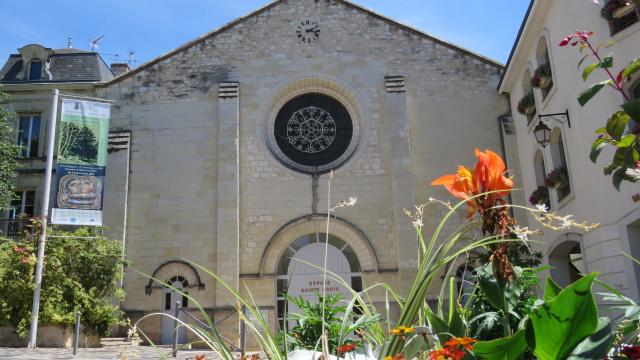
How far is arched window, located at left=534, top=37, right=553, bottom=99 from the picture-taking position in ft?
37.7

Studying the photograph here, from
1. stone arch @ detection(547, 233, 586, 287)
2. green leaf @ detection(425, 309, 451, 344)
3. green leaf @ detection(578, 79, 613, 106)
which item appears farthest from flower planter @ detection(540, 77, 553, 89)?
green leaf @ detection(425, 309, 451, 344)

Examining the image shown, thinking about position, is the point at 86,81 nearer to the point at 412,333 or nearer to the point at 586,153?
the point at 586,153

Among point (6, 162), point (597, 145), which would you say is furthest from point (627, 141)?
point (6, 162)

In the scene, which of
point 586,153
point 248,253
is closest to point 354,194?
point 248,253

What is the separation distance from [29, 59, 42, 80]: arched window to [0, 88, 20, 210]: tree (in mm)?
2217

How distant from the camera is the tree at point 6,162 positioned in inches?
573

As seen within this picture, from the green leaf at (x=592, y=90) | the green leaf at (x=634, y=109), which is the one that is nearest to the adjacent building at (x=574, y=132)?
the green leaf at (x=592, y=90)

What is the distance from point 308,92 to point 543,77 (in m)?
6.44

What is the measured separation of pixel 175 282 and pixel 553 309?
45.0 feet

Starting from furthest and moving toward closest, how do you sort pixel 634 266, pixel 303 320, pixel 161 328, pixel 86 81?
pixel 86 81, pixel 161 328, pixel 634 266, pixel 303 320

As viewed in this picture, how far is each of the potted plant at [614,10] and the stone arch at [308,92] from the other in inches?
287

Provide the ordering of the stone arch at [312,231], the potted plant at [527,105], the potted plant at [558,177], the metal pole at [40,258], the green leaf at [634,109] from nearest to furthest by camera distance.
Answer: the green leaf at [634,109], the potted plant at [558,177], the metal pole at [40,258], the potted plant at [527,105], the stone arch at [312,231]

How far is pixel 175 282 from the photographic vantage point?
14609 millimetres

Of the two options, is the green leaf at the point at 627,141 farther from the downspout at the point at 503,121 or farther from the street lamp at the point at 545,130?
the downspout at the point at 503,121
